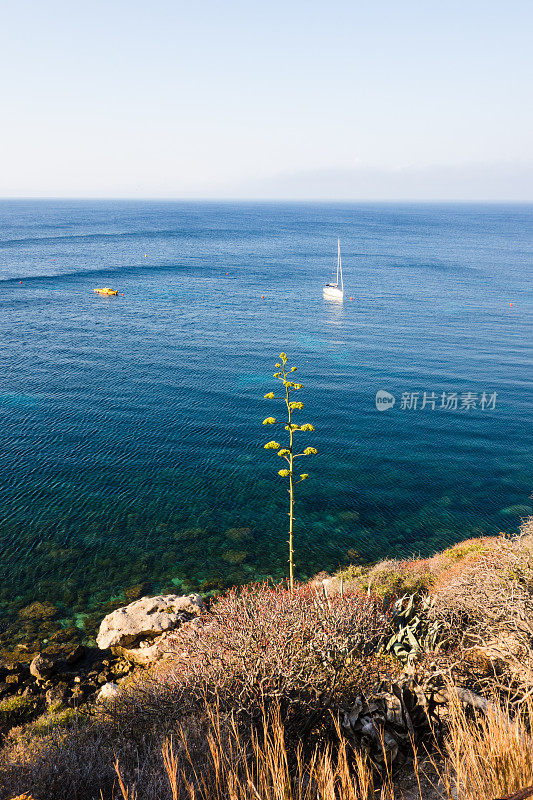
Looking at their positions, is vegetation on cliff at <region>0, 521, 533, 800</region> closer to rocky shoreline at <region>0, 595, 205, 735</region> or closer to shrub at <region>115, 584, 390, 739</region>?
shrub at <region>115, 584, 390, 739</region>

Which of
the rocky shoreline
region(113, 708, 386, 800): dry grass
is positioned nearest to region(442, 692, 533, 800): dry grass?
region(113, 708, 386, 800): dry grass

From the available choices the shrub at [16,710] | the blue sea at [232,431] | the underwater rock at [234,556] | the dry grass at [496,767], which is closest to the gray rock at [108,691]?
the shrub at [16,710]

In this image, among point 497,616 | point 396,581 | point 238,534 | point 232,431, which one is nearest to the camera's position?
point 497,616

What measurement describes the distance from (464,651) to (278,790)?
21.2 feet

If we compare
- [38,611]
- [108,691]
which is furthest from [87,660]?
[38,611]

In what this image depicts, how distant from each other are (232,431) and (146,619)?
74.1ft

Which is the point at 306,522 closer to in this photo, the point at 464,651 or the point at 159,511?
the point at 159,511

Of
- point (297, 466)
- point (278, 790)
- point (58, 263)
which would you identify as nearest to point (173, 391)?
point (297, 466)

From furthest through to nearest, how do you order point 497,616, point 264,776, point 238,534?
point 238,534 < point 497,616 < point 264,776

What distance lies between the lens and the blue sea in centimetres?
2873

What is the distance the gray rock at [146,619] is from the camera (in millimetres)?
19797

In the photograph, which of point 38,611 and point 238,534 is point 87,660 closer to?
point 38,611

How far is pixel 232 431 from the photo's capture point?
41.8 m

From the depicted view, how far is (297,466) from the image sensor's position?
123 feet
